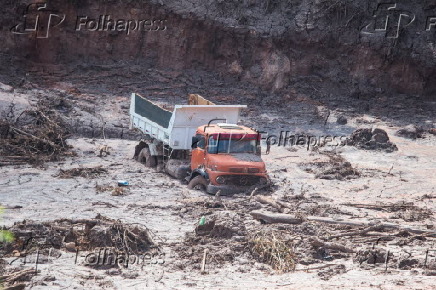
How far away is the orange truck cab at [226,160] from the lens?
18.9 metres

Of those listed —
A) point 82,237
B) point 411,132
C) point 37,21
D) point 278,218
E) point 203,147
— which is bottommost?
point 82,237

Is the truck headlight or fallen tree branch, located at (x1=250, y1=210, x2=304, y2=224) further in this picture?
the truck headlight

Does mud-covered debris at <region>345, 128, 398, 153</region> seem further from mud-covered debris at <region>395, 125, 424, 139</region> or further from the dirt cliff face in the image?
the dirt cliff face

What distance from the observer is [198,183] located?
64.3 ft

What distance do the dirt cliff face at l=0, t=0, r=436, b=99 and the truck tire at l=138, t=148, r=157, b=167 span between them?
11.4m

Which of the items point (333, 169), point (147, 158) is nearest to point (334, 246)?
point (333, 169)

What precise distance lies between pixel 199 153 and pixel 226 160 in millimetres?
962

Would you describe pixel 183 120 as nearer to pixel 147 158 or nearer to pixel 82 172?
pixel 147 158

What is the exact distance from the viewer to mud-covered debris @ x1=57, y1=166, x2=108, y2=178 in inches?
818

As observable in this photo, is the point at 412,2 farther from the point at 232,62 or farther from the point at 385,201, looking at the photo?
the point at 385,201

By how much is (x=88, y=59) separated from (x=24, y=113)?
915cm

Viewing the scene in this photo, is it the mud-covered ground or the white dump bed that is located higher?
the white dump bed

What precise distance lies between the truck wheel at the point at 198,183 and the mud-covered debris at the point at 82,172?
3015mm

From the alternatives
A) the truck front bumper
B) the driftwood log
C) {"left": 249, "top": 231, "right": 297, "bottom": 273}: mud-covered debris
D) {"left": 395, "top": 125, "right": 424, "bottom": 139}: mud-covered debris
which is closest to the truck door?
the truck front bumper
